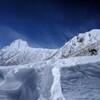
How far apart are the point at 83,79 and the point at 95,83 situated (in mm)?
159

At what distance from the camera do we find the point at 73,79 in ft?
9.05

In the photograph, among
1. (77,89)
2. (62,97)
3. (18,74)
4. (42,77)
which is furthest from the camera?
(18,74)

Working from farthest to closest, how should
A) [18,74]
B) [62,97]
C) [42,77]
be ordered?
1. [18,74]
2. [42,77]
3. [62,97]

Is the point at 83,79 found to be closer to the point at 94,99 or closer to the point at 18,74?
the point at 94,99

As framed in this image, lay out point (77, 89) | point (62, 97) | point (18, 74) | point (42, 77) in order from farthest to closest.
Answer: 1. point (18, 74)
2. point (42, 77)
3. point (77, 89)
4. point (62, 97)

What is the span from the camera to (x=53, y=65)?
9.50 ft

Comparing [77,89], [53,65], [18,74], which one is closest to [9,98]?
[18,74]

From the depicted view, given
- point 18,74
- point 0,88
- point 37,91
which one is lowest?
point 37,91

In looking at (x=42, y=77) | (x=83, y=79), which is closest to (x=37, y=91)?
(x=42, y=77)

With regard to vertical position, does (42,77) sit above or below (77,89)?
above

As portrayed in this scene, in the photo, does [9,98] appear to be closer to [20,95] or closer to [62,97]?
[20,95]

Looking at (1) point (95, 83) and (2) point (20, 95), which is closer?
(1) point (95, 83)

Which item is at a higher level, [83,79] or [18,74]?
[18,74]

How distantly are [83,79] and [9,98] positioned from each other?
3.36 feet
